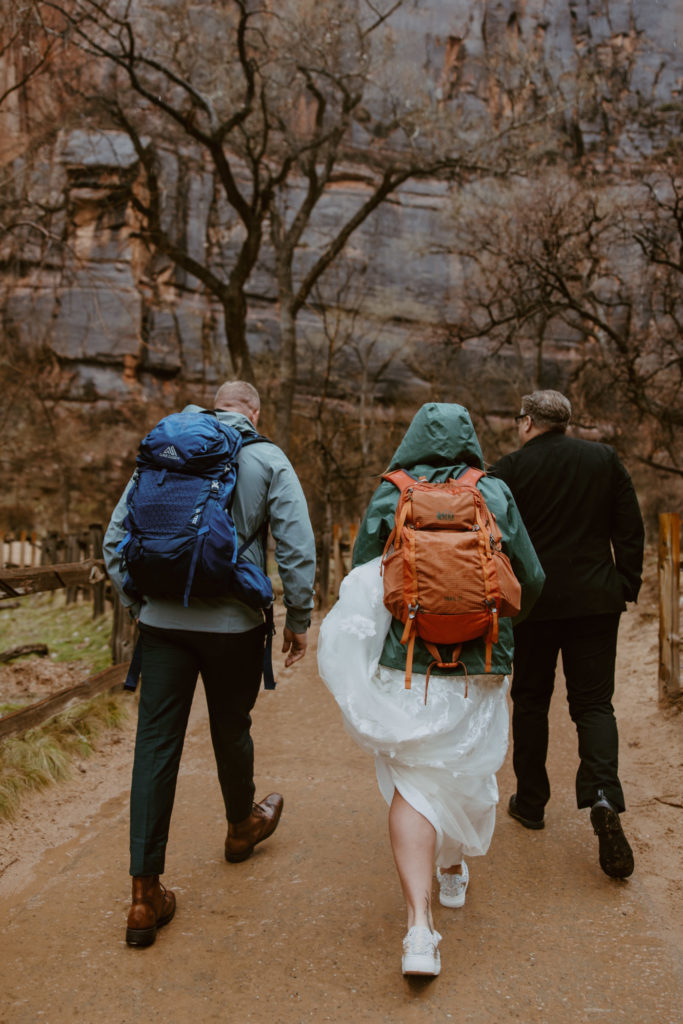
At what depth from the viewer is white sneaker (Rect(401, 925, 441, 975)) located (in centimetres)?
238

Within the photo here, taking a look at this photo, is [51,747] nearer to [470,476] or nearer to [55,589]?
A: [55,589]

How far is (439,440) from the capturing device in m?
2.83

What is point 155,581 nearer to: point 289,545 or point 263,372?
point 289,545

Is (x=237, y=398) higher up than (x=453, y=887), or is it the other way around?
(x=237, y=398)

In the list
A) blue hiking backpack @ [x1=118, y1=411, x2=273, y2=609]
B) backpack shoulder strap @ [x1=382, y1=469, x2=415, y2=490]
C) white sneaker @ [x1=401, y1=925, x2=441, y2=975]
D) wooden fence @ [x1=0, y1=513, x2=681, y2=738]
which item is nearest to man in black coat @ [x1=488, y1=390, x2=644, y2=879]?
backpack shoulder strap @ [x1=382, y1=469, x2=415, y2=490]

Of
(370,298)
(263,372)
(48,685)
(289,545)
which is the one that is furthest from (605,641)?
(370,298)

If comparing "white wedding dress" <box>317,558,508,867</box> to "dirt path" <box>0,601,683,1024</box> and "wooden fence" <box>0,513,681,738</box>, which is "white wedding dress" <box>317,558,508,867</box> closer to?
"dirt path" <box>0,601,683,1024</box>

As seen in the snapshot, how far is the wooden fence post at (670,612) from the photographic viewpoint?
5586 mm

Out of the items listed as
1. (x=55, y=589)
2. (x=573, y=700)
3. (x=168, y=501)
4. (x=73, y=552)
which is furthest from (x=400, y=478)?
(x=73, y=552)

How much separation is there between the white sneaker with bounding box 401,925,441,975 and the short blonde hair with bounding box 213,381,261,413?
2.05 metres

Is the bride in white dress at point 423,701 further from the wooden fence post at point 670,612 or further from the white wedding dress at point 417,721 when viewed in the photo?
the wooden fence post at point 670,612

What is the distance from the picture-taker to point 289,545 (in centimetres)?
304

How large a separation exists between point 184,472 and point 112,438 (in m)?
29.5

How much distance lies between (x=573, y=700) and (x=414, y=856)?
1.32 metres
